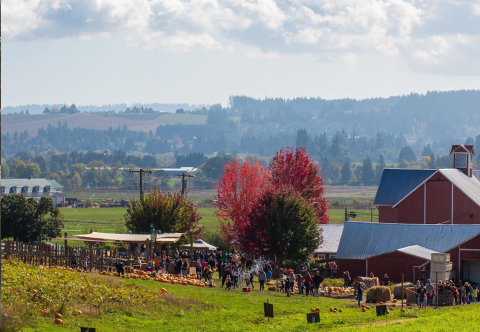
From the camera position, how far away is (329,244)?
194 feet

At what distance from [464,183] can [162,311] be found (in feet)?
122

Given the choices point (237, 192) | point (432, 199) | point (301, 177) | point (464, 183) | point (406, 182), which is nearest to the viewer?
point (432, 199)

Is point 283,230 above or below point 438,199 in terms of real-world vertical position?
below

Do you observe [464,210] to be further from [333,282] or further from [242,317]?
[242,317]

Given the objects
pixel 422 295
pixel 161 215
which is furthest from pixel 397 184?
pixel 422 295

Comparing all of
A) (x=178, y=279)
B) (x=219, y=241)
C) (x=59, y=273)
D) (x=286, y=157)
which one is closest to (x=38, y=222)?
(x=219, y=241)

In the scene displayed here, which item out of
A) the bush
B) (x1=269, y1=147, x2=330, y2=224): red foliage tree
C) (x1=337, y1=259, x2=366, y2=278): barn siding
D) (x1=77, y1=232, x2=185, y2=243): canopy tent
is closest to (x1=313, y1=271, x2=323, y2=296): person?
the bush

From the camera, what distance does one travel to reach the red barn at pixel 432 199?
58.3 metres

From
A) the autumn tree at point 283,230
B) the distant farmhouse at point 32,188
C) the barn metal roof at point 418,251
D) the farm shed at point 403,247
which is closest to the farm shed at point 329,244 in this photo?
the farm shed at point 403,247

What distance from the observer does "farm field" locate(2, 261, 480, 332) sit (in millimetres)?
25438

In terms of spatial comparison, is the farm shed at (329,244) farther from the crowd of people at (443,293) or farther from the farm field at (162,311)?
the farm field at (162,311)

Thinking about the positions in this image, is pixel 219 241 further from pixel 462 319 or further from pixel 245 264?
pixel 462 319

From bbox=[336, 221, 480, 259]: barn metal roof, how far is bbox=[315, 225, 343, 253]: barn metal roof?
7.88 metres

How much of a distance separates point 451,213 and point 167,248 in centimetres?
2015
